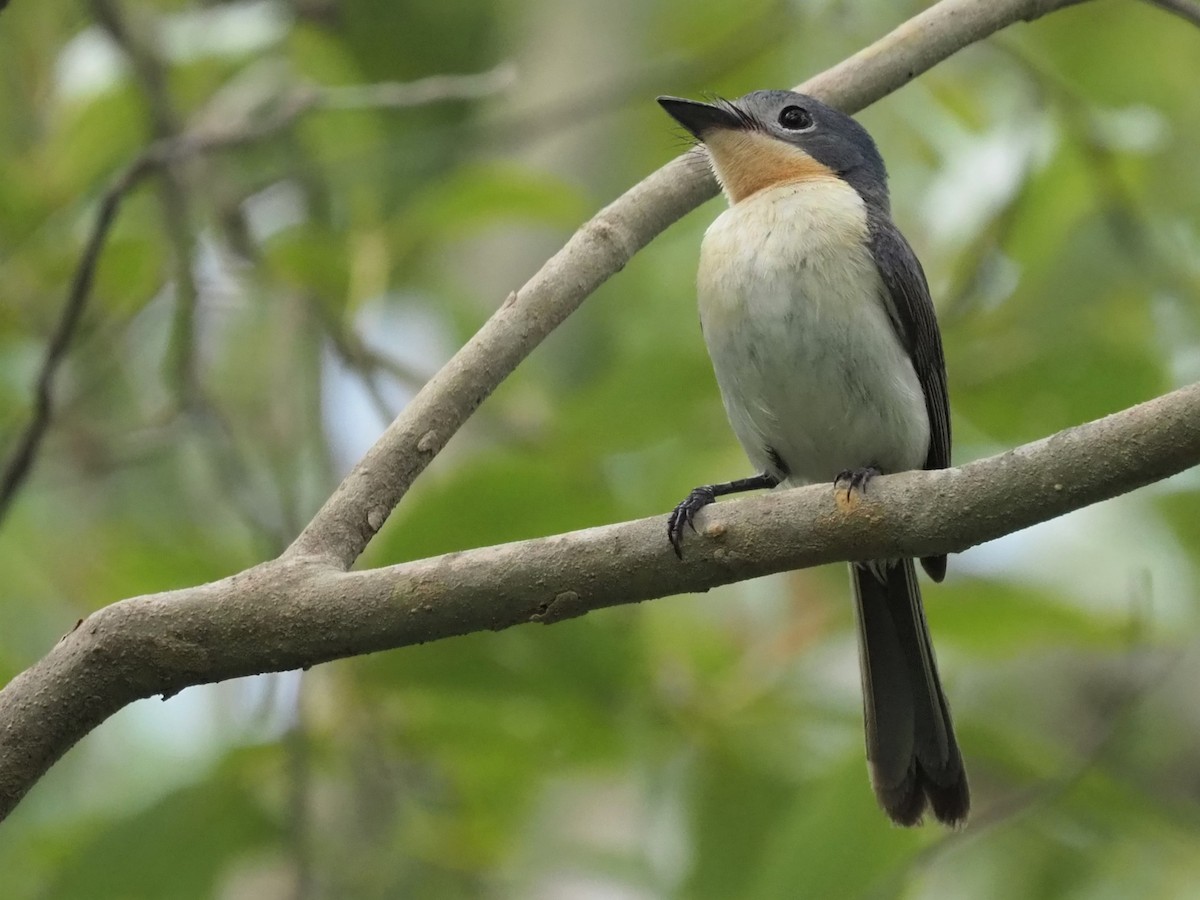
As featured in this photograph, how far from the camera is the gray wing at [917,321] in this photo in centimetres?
370

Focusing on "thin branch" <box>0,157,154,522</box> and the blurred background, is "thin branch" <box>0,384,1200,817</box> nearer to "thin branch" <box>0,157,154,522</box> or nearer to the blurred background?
the blurred background

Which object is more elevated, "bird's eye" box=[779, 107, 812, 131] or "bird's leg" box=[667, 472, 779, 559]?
"bird's eye" box=[779, 107, 812, 131]

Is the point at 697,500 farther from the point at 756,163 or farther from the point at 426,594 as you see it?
the point at 756,163

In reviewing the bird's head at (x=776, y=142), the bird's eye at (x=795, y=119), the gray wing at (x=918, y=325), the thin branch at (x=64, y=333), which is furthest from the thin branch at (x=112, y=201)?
the gray wing at (x=918, y=325)

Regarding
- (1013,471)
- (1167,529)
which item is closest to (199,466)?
(1167,529)

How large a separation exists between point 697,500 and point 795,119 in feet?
5.12

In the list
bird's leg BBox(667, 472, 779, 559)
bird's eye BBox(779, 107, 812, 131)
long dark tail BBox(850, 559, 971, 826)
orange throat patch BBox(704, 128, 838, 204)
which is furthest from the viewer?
bird's eye BBox(779, 107, 812, 131)

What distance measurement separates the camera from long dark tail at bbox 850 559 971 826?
3598mm

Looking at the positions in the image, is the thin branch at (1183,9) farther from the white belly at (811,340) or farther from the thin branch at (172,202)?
the thin branch at (172,202)

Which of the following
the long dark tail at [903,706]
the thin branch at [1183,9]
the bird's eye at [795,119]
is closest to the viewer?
the thin branch at [1183,9]

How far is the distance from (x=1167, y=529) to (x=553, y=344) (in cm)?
186

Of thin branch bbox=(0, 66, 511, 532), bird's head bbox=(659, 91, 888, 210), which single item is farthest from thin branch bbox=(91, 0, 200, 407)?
bird's head bbox=(659, 91, 888, 210)

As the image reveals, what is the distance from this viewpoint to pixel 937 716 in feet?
12.6

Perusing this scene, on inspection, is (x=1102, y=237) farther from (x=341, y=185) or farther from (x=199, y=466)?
(x=199, y=466)
